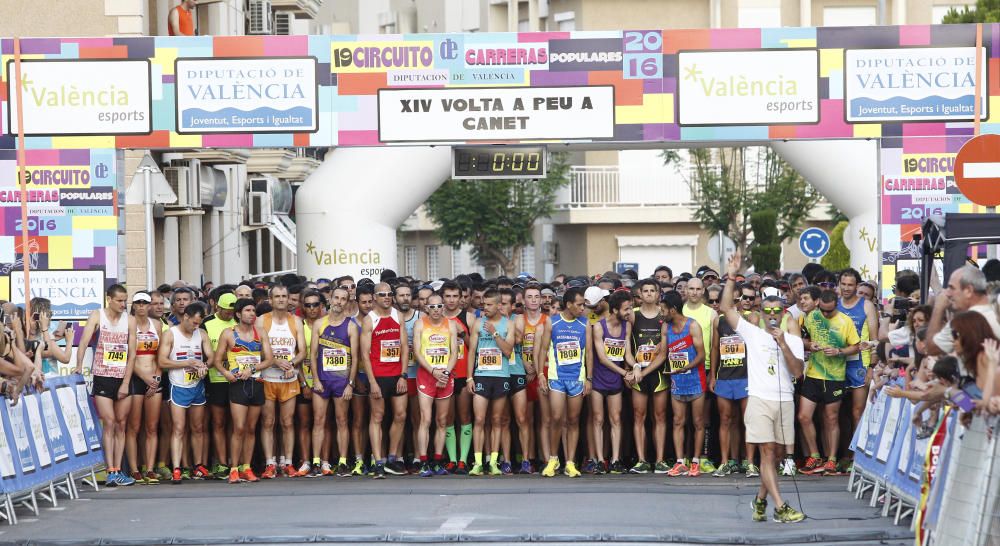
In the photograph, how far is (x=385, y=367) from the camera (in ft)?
51.2

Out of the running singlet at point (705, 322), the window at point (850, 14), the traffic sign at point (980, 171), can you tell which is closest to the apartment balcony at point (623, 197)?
the window at point (850, 14)

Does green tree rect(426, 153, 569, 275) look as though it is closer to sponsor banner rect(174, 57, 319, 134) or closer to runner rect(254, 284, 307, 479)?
sponsor banner rect(174, 57, 319, 134)

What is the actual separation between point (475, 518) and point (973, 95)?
26.5 feet

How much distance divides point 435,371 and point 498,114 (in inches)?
127

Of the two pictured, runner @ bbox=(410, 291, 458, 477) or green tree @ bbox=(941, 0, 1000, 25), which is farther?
green tree @ bbox=(941, 0, 1000, 25)

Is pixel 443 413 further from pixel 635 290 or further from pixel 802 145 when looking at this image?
pixel 802 145

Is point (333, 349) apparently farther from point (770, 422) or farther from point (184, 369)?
point (770, 422)

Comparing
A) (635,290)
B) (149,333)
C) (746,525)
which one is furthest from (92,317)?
(746,525)

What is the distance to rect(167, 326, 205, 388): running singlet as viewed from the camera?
1525cm

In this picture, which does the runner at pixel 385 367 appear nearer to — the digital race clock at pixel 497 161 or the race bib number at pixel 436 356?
the race bib number at pixel 436 356

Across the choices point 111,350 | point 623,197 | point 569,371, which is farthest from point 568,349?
point 623,197

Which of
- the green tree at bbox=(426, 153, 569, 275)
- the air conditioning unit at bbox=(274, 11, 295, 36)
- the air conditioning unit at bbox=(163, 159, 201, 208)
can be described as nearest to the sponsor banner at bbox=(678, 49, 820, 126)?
the air conditioning unit at bbox=(163, 159, 201, 208)

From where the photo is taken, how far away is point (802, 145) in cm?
2000

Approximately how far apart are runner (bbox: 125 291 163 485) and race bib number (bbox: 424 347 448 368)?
2614 mm
